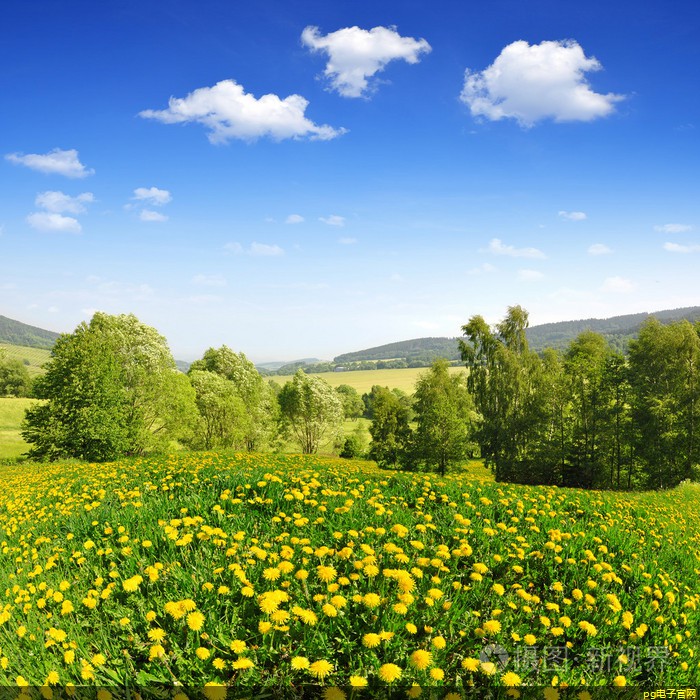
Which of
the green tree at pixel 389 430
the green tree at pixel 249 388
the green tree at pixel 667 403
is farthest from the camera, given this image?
the green tree at pixel 249 388

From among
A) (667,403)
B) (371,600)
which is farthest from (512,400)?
(371,600)

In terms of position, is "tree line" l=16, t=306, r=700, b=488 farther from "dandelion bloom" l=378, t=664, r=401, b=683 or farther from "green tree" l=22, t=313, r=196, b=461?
"dandelion bloom" l=378, t=664, r=401, b=683

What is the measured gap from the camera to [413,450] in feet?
141

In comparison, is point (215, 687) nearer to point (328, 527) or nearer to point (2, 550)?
point (328, 527)

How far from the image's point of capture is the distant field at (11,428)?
1893 inches

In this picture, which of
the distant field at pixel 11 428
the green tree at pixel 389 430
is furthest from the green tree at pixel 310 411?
the distant field at pixel 11 428

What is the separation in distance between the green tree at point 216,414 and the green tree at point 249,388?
2690mm

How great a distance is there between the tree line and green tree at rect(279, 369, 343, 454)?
6.54 meters

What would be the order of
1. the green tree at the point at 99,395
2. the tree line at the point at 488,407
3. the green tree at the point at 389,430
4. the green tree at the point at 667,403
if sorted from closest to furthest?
the green tree at the point at 99,395, the tree line at the point at 488,407, the green tree at the point at 667,403, the green tree at the point at 389,430

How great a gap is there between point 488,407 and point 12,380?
11339 cm

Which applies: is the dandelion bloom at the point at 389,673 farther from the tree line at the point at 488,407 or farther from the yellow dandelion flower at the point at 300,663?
the tree line at the point at 488,407

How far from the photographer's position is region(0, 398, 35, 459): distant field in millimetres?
48081

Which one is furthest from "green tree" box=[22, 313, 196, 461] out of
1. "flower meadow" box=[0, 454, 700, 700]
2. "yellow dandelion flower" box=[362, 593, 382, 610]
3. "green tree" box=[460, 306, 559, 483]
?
"yellow dandelion flower" box=[362, 593, 382, 610]

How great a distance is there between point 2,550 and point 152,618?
4.93 metres
